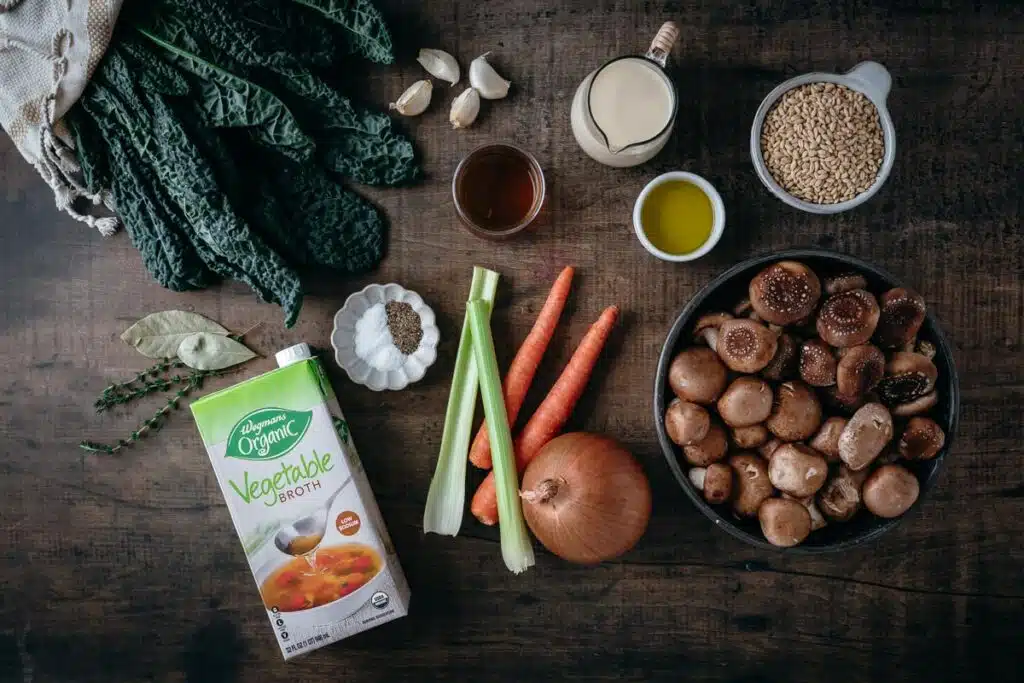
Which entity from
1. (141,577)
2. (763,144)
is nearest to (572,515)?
(763,144)

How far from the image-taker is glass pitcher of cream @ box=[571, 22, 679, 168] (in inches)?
48.6

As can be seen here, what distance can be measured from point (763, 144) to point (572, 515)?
0.76 meters

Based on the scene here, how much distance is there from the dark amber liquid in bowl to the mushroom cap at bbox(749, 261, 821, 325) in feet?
1.45

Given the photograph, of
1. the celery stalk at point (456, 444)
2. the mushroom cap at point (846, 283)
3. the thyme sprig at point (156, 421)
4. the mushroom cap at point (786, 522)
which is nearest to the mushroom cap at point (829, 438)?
the mushroom cap at point (786, 522)

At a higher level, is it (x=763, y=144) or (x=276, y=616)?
(x=763, y=144)

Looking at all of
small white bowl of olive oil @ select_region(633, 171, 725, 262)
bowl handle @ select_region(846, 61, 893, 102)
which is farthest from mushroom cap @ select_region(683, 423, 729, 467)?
bowl handle @ select_region(846, 61, 893, 102)

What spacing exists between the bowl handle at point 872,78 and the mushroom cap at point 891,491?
666 millimetres

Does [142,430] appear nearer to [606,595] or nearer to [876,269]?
[606,595]

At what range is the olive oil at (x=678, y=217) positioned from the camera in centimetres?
131

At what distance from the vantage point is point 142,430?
4.52 feet

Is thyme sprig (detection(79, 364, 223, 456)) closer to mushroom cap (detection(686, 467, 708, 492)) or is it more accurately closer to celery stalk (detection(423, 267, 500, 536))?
celery stalk (detection(423, 267, 500, 536))

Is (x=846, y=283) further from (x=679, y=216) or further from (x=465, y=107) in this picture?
(x=465, y=107)

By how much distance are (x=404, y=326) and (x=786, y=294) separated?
2.22 ft

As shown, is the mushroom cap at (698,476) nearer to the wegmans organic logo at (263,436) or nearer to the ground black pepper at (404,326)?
the ground black pepper at (404,326)
